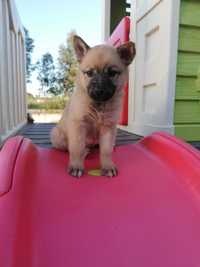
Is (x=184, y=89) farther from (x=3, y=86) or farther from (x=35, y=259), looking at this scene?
(x=35, y=259)

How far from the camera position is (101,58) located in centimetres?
135

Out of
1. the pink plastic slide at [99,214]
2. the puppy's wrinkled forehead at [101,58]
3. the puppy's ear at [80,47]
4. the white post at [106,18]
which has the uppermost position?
the white post at [106,18]

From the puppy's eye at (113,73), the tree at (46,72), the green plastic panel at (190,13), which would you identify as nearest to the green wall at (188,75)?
the green plastic panel at (190,13)

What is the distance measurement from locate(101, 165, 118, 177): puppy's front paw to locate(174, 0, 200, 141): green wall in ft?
3.24

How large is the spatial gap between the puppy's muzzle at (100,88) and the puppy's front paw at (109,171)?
325mm

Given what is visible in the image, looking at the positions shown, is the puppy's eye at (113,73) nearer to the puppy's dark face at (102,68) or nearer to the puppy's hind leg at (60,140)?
the puppy's dark face at (102,68)

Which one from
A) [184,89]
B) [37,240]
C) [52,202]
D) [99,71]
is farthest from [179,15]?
[37,240]

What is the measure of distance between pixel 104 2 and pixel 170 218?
14.3ft

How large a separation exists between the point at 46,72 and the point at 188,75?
79.2 feet

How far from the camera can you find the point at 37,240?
748 mm

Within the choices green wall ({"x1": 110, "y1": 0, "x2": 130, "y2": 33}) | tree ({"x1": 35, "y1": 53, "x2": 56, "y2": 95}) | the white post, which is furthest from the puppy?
tree ({"x1": 35, "y1": 53, "x2": 56, "y2": 95})

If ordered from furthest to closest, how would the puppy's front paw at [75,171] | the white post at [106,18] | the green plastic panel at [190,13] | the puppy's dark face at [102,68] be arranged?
1. the white post at [106,18]
2. the green plastic panel at [190,13]
3. the puppy's dark face at [102,68]
4. the puppy's front paw at [75,171]

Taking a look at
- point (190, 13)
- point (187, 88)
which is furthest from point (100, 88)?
point (190, 13)

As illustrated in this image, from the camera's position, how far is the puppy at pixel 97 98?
1295 millimetres
